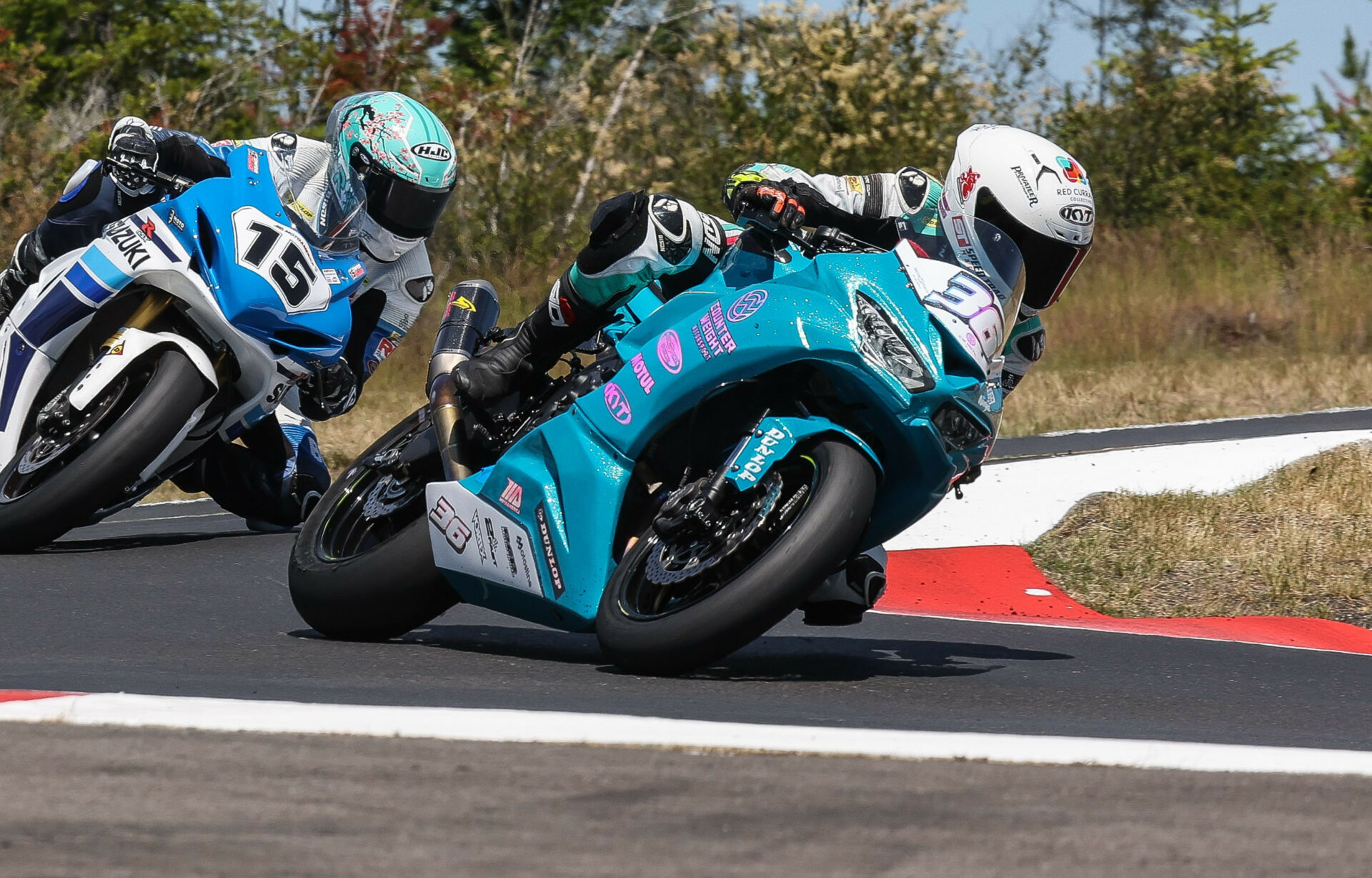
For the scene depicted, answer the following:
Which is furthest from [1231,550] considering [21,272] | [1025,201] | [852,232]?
[21,272]

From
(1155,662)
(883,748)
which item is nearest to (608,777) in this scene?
(883,748)

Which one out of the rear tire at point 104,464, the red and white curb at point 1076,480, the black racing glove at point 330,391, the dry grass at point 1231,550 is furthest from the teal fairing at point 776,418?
the red and white curb at point 1076,480

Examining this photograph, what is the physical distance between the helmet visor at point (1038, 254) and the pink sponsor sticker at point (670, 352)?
85cm

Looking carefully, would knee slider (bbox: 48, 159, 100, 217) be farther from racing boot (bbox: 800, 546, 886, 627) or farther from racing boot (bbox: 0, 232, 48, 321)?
racing boot (bbox: 800, 546, 886, 627)

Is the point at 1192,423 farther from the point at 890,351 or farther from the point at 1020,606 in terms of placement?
the point at 890,351

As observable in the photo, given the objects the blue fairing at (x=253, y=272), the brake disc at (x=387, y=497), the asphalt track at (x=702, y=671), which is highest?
the blue fairing at (x=253, y=272)

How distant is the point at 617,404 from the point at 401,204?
2566 millimetres

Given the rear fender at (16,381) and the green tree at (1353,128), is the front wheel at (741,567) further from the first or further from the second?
the green tree at (1353,128)

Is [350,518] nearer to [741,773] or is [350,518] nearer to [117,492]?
[117,492]

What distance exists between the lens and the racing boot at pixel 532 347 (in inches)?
218

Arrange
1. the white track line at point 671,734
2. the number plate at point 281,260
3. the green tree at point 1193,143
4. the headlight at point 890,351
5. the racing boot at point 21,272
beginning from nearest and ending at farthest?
the white track line at point 671,734, the headlight at point 890,351, the number plate at point 281,260, the racing boot at point 21,272, the green tree at point 1193,143

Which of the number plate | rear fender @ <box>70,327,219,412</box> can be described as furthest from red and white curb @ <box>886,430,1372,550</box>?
rear fender @ <box>70,327,219,412</box>

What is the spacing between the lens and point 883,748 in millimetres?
3730

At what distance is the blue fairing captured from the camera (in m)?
7.11
